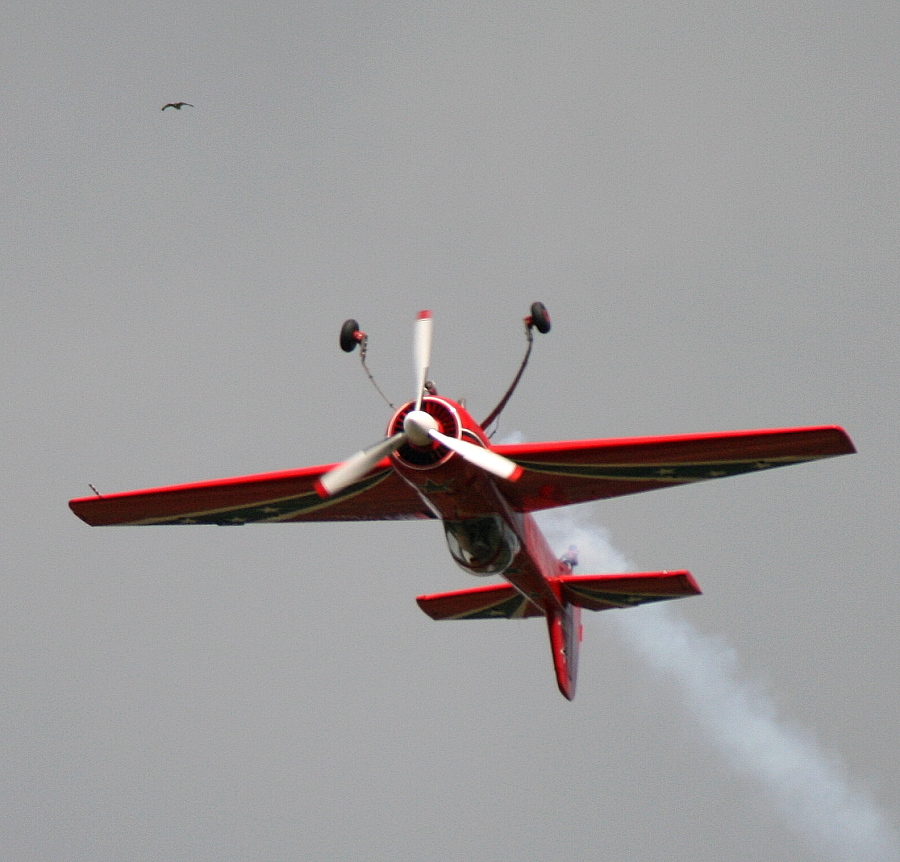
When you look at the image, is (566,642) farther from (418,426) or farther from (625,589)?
(418,426)

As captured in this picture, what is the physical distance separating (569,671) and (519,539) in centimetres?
611

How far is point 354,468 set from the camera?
810 inches

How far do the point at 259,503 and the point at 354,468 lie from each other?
4.45 m

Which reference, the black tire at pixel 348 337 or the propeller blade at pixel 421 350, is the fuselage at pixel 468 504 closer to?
the propeller blade at pixel 421 350

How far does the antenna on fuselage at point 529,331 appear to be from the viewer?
2250 centimetres

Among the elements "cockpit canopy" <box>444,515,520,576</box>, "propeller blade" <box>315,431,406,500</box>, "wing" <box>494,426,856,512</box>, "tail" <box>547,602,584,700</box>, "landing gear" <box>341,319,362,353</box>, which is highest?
"landing gear" <box>341,319,362,353</box>

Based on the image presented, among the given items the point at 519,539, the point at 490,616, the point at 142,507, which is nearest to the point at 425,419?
the point at 519,539

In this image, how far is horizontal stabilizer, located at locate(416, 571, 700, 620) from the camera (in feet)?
87.4

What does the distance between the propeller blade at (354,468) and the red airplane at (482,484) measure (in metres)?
0.01

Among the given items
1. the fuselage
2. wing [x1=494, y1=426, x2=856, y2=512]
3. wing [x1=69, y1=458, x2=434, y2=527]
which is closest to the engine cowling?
the fuselage

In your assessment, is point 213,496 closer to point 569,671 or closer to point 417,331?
point 417,331

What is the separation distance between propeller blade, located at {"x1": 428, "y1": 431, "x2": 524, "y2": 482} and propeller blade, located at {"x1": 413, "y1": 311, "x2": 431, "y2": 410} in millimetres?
577

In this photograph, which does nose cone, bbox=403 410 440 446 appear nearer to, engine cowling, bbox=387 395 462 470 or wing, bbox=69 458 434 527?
engine cowling, bbox=387 395 462 470

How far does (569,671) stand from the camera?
1149 inches
